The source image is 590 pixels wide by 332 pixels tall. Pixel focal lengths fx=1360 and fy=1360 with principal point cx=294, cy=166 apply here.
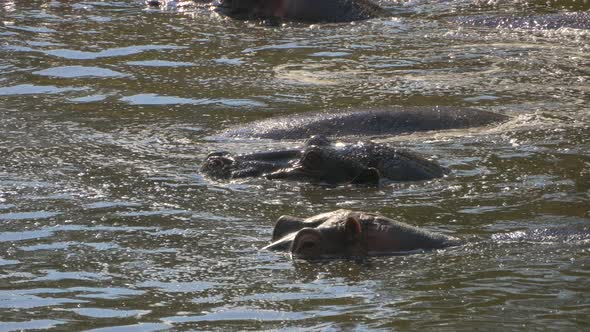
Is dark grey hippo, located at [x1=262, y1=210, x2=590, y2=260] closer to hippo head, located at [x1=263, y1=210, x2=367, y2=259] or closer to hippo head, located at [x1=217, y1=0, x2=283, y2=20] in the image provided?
hippo head, located at [x1=263, y1=210, x2=367, y2=259]

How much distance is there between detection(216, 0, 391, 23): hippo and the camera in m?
12.1

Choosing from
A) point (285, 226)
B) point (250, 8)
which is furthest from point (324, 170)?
point (250, 8)

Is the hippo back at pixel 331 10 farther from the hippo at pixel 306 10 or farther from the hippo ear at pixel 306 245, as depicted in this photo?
the hippo ear at pixel 306 245

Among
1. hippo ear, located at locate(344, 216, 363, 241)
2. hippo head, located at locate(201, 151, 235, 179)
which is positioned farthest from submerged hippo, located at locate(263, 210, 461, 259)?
hippo head, located at locate(201, 151, 235, 179)

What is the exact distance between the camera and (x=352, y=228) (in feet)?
17.1

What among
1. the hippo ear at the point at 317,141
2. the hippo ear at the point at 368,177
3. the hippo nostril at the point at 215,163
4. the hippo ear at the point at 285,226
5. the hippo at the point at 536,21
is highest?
the hippo at the point at 536,21

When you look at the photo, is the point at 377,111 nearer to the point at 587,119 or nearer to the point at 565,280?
the point at 587,119

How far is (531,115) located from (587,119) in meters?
0.33

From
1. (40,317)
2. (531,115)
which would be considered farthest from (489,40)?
(40,317)

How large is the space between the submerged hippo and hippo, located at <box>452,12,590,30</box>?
19.7ft

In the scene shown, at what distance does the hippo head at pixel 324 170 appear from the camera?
6.54 meters

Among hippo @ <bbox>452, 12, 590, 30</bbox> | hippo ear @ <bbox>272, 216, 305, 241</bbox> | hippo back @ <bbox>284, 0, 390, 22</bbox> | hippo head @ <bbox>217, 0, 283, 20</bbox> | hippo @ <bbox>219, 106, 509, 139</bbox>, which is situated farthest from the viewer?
hippo head @ <bbox>217, 0, 283, 20</bbox>

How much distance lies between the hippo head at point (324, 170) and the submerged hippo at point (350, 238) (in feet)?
4.03

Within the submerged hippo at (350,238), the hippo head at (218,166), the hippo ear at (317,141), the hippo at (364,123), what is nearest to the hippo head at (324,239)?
the submerged hippo at (350,238)
